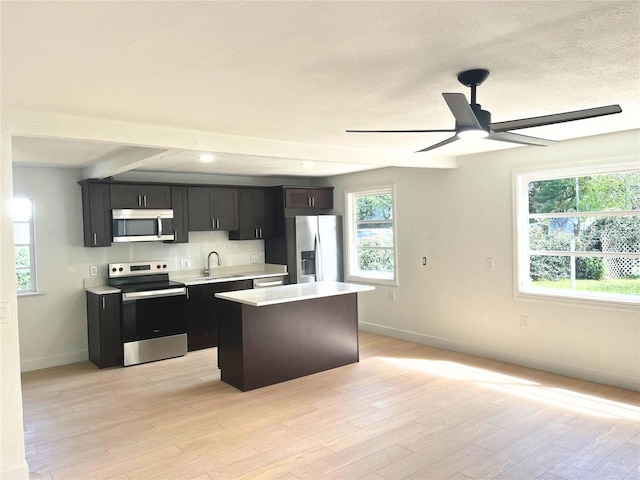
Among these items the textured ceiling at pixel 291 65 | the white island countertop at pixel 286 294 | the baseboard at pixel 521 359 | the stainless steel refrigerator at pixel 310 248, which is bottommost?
the baseboard at pixel 521 359

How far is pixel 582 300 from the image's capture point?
4543 millimetres

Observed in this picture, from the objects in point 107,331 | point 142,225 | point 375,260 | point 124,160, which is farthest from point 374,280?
point 124,160

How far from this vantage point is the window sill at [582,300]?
4.25m

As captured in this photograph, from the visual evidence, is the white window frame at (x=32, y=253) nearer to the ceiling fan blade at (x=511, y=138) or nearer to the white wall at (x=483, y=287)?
the white wall at (x=483, y=287)

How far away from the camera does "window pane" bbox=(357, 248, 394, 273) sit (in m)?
6.66

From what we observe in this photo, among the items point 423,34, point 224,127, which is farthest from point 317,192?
point 423,34

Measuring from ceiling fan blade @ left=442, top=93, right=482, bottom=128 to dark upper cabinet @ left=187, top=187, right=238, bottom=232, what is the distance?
4425 mm

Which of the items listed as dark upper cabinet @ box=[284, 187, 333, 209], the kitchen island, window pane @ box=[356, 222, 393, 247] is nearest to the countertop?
dark upper cabinet @ box=[284, 187, 333, 209]

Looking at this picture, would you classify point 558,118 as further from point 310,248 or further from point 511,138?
point 310,248

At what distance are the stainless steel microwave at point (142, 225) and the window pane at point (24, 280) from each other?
1.02 m

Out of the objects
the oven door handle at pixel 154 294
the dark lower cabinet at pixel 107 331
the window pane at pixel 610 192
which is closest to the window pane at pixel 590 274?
the window pane at pixel 610 192

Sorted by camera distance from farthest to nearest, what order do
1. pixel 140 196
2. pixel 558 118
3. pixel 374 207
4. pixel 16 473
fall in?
pixel 374 207
pixel 140 196
pixel 16 473
pixel 558 118

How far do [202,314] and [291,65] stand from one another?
14.4ft

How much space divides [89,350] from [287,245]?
9.19 feet
